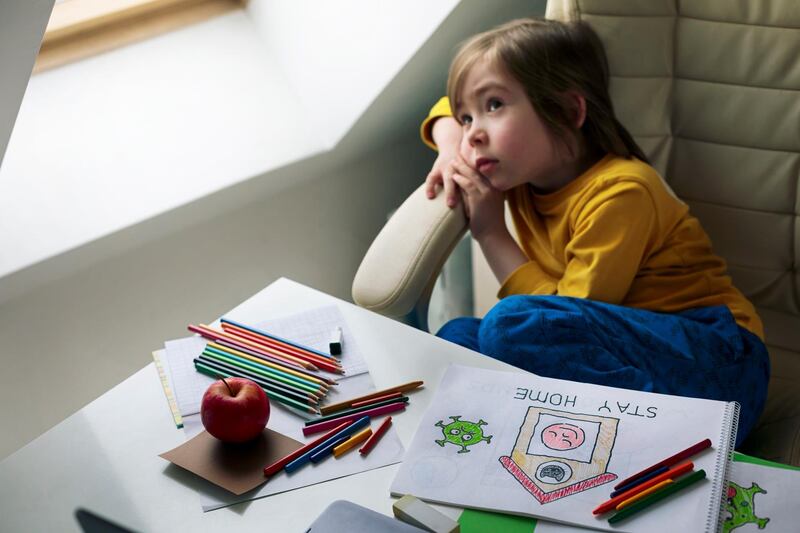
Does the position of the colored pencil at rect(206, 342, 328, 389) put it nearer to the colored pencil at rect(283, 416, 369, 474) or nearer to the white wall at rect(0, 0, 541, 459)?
the colored pencil at rect(283, 416, 369, 474)

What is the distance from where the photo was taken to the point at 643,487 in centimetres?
91

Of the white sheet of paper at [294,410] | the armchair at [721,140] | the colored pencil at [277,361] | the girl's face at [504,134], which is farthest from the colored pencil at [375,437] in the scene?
the girl's face at [504,134]

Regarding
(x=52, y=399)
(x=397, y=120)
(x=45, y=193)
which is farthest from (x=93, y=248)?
(x=397, y=120)

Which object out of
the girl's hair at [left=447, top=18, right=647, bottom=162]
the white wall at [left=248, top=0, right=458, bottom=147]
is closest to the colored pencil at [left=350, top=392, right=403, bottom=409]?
the girl's hair at [left=447, top=18, right=647, bottom=162]

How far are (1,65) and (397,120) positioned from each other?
96cm

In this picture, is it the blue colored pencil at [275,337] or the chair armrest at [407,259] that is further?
the chair armrest at [407,259]

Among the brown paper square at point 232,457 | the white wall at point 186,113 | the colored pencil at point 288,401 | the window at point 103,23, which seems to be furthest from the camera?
the window at point 103,23

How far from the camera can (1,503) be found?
0.99m

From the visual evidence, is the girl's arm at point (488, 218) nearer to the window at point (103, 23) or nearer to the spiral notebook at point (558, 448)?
the spiral notebook at point (558, 448)

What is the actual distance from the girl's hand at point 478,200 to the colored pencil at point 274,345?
17.3 inches

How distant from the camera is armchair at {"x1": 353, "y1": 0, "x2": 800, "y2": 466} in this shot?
4.74ft

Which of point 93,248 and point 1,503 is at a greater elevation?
point 93,248

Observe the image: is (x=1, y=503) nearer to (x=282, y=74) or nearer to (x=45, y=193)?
(x=45, y=193)

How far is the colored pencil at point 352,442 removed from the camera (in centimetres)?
101
